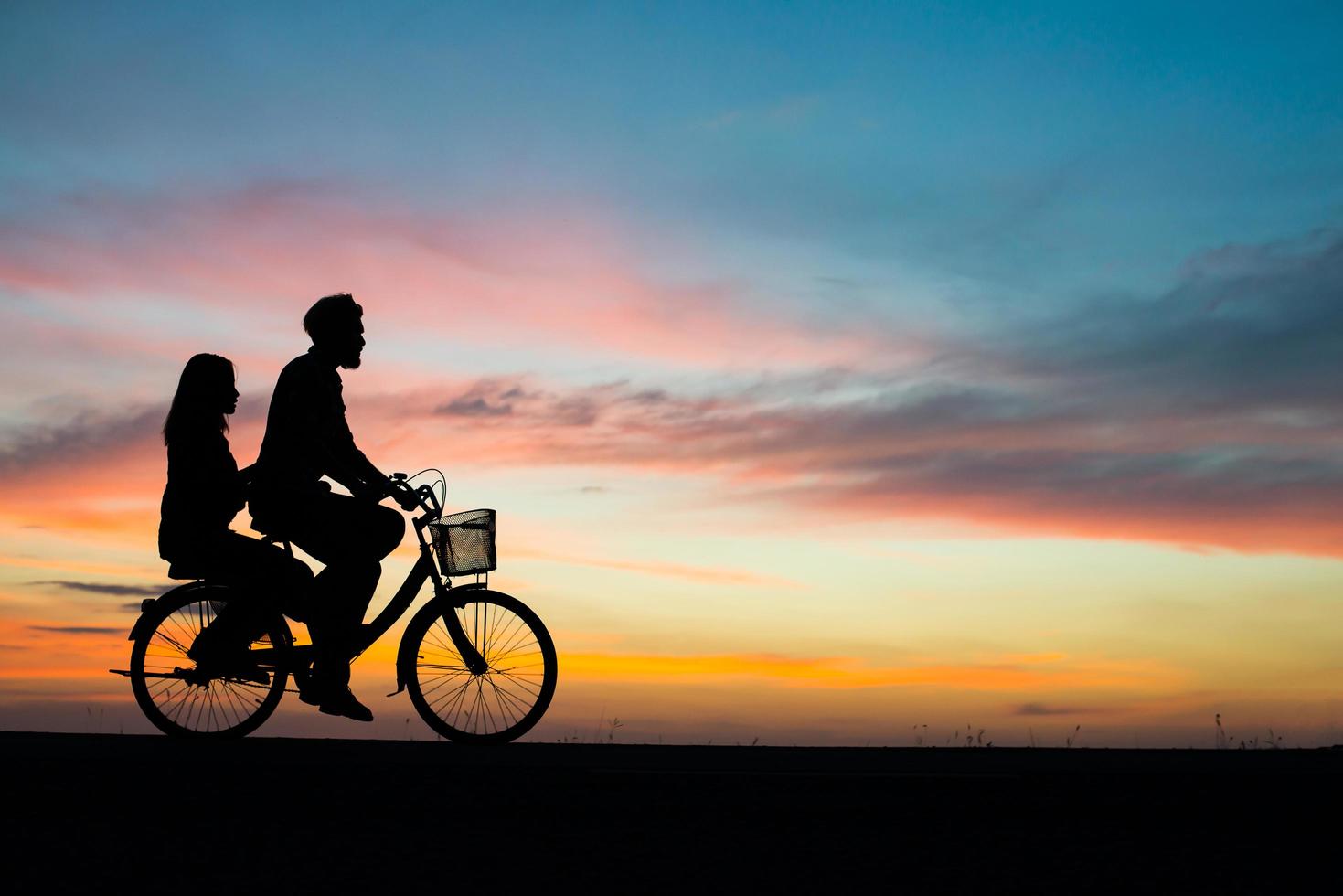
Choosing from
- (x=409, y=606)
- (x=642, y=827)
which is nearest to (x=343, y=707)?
(x=409, y=606)

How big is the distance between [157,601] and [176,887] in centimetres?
561

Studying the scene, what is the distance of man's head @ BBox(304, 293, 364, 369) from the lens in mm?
9094

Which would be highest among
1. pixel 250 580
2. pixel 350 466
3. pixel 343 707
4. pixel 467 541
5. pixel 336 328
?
pixel 336 328

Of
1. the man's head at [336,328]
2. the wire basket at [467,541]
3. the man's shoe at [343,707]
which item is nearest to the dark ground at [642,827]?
the man's shoe at [343,707]

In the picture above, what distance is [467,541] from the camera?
370 inches

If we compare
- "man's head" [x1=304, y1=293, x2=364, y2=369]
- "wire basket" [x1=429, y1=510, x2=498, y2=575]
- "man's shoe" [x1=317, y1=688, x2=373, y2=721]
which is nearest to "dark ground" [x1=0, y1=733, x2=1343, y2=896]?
"man's shoe" [x1=317, y1=688, x2=373, y2=721]

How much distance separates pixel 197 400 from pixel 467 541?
1960 millimetres

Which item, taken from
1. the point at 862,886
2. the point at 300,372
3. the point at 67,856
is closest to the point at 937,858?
the point at 862,886

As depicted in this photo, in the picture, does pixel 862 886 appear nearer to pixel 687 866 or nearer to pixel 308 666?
pixel 687 866

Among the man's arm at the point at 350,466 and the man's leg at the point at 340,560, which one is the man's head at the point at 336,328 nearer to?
the man's arm at the point at 350,466

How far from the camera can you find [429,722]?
31.2 feet

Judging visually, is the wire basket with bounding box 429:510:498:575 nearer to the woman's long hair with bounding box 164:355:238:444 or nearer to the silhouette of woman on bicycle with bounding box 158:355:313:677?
the silhouette of woman on bicycle with bounding box 158:355:313:677

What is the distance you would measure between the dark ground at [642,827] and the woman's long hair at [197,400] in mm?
2353

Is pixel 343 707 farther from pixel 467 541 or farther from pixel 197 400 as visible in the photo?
pixel 197 400
